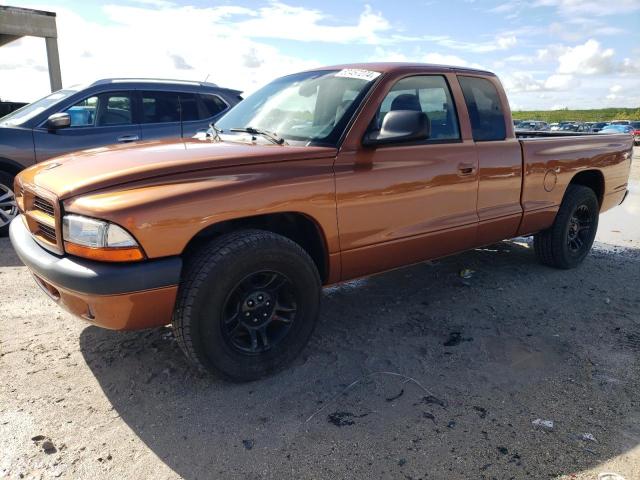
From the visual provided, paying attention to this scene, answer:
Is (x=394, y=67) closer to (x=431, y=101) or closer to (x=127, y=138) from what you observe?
(x=431, y=101)

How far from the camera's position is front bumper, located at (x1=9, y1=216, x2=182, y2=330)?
2.37 metres

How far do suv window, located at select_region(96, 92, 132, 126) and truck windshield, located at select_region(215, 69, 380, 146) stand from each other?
9.85 ft

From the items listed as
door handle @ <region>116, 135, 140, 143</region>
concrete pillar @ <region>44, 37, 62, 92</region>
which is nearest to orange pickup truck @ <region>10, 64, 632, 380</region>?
door handle @ <region>116, 135, 140, 143</region>

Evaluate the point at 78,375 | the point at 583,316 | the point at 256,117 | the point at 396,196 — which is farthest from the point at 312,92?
the point at 583,316

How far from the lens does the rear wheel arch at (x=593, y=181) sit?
5.08 m

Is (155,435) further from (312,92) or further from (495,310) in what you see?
(495,310)

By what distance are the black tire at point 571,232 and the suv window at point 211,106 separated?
4.46 metres

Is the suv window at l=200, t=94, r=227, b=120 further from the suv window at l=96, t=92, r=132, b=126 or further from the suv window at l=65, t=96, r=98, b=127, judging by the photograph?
the suv window at l=65, t=96, r=98, b=127

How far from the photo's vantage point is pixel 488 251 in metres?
5.73

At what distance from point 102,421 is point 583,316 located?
3.49 m

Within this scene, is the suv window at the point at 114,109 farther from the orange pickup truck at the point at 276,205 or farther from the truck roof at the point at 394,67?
the truck roof at the point at 394,67

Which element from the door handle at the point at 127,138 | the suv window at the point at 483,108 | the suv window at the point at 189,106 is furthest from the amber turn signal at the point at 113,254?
the suv window at the point at 189,106

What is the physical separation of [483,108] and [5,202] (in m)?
5.38

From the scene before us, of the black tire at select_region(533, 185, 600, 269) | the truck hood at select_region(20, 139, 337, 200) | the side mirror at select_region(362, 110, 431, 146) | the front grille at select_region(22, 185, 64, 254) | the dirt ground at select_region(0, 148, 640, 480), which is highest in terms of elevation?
the side mirror at select_region(362, 110, 431, 146)
